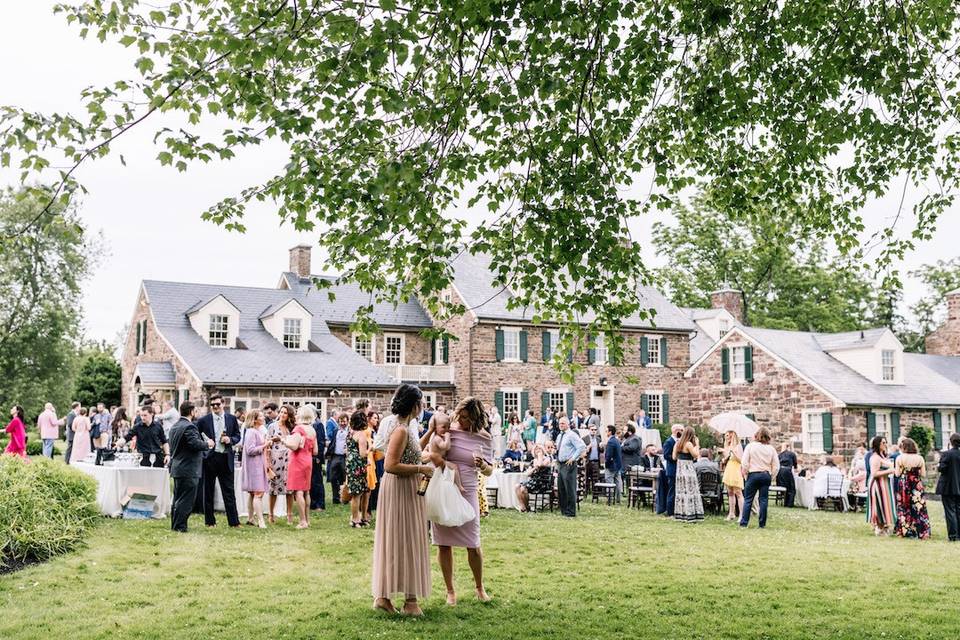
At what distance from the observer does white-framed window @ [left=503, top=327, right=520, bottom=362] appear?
35.8m

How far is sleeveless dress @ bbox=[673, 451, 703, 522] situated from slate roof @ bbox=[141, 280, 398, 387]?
16358 mm

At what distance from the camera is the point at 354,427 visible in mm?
12609

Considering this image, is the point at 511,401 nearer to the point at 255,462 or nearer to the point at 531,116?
the point at 255,462

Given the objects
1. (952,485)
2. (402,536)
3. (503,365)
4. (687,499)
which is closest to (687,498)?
(687,499)

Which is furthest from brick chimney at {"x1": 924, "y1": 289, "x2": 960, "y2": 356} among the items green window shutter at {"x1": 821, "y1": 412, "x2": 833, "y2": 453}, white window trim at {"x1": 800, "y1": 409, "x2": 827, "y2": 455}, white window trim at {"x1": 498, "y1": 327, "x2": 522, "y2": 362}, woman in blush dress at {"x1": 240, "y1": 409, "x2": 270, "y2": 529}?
woman in blush dress at {"x1": 240, "y1": 409, "x2": 270, "y2": 529}

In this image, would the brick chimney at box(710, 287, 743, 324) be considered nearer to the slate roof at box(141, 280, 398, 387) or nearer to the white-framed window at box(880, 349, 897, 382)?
the white-framed window at box(880, 349, 897, 382)

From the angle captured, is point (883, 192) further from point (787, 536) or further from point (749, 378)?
point (749, 378)

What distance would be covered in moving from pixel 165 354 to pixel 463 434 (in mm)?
25367

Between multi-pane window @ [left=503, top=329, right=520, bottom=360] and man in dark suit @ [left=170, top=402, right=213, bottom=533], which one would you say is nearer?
man in dark suit @ [left=170, top=402, right=213, bottom=533]

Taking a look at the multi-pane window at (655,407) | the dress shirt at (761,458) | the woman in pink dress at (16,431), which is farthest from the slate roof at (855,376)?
the woman in pink dress at (16,431)

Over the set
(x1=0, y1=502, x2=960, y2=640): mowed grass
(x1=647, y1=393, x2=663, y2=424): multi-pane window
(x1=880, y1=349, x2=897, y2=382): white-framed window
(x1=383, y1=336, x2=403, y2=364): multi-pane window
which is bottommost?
(x1=0, y1=502, x2=960, y2=640): mowed grass

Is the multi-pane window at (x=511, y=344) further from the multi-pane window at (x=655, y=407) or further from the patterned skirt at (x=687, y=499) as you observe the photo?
the patterned skirt at (x=687, y=499)

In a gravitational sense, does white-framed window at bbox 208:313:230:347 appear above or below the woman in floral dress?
above

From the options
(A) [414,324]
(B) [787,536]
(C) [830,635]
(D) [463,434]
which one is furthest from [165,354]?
(C) [830,635]
